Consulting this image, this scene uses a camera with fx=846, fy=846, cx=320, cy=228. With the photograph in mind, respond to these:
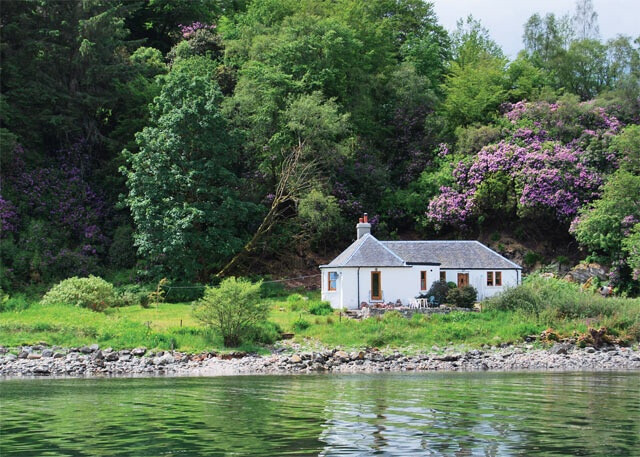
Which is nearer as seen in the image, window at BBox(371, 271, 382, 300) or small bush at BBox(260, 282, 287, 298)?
window at BBox(371, 271, 382, 300)

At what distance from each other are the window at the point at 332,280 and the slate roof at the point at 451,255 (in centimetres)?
347

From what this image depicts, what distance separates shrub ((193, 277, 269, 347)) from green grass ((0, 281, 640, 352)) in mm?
613

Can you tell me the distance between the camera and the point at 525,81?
57531 millimetres

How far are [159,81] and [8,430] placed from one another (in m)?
37.8

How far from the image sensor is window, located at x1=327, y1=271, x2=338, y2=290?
4347cm

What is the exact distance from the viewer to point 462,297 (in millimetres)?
41844

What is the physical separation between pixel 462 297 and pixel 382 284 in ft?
13.3

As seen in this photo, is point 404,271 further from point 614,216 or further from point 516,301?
point 614,216

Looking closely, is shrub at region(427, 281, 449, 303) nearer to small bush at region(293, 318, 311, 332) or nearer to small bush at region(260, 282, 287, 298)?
small bush at region(293, 318, 311, 332)

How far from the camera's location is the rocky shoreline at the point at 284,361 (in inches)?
1246

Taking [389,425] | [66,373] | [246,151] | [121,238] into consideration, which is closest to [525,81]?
[246,151]

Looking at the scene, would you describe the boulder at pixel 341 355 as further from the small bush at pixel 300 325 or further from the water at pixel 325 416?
the water at pixel 325 416

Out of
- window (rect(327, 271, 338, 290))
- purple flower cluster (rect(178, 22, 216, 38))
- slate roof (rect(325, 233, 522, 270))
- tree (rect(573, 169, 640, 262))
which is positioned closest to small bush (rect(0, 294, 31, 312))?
window (rect(327, 271, 338, 290))

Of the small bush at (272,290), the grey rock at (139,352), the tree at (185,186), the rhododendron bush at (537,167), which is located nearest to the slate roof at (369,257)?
the small bush at (272,290)
